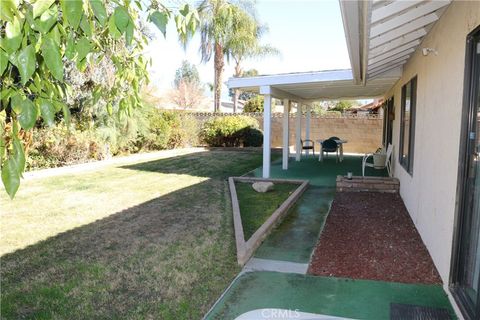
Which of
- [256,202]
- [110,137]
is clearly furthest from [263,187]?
[110,137]

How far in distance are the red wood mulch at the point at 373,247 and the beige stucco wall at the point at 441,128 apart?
0.61 ft

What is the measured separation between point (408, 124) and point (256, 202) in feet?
10.6

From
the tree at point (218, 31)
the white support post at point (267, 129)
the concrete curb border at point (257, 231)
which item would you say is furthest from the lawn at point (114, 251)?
the tree at point (218, 31)

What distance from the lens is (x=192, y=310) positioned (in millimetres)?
3346

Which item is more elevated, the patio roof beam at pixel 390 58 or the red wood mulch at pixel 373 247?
the patio roof beam at pixel 390 58

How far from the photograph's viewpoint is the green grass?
19.7 ft

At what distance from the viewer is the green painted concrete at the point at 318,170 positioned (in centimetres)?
1029

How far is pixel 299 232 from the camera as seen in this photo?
565cm

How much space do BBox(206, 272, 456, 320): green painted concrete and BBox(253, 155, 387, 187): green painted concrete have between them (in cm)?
558

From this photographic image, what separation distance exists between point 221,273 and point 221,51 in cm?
2043

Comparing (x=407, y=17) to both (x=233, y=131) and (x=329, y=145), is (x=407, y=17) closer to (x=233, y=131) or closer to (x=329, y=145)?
(x=329, y=145)

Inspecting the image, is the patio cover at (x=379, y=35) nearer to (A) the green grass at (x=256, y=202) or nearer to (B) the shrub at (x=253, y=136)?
(A) the green grass at (x=256, y=202)

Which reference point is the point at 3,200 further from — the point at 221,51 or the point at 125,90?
the point at 221,51

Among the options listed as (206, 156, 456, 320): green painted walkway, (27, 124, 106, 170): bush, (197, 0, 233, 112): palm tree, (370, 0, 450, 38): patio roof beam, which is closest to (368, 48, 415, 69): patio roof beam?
(370, 0, 450, 38): patio roof beam
